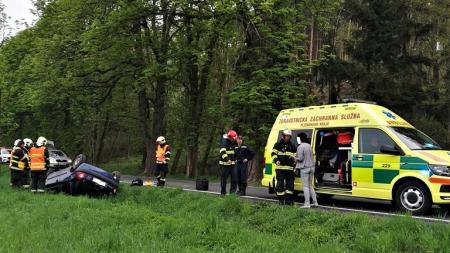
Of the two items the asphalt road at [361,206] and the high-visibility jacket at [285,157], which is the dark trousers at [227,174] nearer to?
the asphalt road at [361,206]

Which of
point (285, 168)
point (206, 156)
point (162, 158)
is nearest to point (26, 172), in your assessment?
point (162, 158)

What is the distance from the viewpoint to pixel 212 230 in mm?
9547

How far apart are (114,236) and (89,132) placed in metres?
34.6

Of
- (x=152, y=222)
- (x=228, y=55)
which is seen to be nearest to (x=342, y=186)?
(x=152, y=222)

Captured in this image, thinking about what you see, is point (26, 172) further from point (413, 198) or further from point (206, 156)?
point (206, 156)

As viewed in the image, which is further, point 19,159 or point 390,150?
point 19,159

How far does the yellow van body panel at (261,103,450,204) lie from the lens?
36.8 feet

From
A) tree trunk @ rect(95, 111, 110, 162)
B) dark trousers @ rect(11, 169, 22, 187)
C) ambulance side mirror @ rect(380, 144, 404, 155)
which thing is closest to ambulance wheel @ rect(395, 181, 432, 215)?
ambulance side mirror @ rect(380, 144, 404, 155)

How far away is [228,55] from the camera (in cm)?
2955

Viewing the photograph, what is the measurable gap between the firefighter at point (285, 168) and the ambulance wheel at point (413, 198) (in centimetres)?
256

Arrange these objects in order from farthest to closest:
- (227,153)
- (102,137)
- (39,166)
→ (102,137) → (39,166) → (227,153)

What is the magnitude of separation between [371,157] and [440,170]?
1.69 meters

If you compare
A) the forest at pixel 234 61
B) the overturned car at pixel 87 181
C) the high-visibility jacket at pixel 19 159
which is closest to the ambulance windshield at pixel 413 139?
the overturned car at pixel 87 181

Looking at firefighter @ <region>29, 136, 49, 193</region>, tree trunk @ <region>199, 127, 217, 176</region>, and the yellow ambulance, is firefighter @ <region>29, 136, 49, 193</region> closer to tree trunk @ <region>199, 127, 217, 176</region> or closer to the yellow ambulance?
the yellow ambulance
